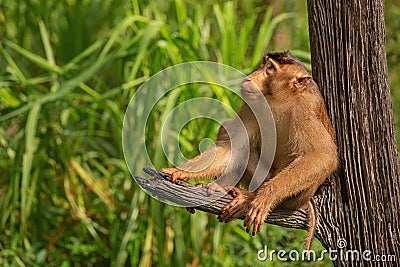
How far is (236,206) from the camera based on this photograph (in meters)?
2.54

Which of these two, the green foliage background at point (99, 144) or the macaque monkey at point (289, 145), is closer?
the macaque monkey at point (289, 145)

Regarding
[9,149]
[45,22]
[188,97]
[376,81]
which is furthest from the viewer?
[45,22]

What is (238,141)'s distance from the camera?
285 cm

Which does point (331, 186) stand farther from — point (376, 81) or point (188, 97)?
point (188, 97)

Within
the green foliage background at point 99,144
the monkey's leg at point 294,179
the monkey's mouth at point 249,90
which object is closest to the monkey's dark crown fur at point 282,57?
the monkey's mouth at point 249,90

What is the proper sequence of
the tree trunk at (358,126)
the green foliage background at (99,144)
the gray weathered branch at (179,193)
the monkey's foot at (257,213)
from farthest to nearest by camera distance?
the green foliage background at (99,144) < the tree trunk at (358,126) < the monkey's foot at (257,213) < the gray weathered branch at (179,193)

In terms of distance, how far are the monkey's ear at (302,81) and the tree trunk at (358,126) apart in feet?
0.38

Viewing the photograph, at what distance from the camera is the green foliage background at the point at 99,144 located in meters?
4.23

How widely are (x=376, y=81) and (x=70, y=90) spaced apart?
6.88ft

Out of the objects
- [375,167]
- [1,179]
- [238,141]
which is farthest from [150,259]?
[375,167]

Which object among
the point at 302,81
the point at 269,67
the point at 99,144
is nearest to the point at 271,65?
the point at 269,67

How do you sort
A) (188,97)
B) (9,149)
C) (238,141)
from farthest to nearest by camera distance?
(9,149) → (188,97) → (238,141)

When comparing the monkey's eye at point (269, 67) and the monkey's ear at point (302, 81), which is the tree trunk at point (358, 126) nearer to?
the monkey's ear at point (302, 81)

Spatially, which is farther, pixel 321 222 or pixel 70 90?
pixel 70 90
